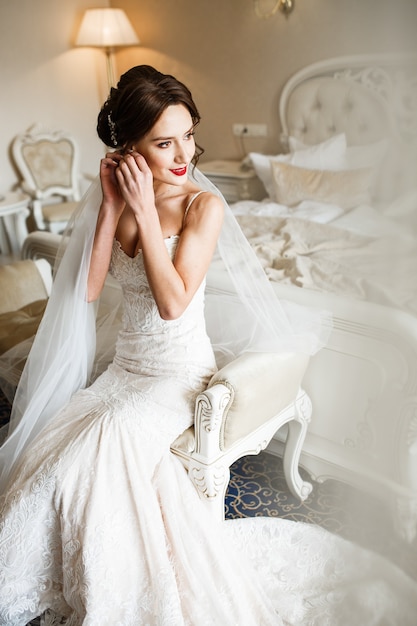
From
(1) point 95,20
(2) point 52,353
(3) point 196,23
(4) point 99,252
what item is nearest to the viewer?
(4) point 99,252

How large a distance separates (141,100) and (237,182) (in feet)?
9.67

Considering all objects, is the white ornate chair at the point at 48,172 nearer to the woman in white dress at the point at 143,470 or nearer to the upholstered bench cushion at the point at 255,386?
the woman in white dress at the point at 143,470

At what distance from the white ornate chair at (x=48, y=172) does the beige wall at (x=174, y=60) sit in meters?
0.17

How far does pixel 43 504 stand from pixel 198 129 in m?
4.13

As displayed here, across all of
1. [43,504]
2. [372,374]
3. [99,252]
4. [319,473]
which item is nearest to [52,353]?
[99,252]

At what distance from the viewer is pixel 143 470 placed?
1.28 metres

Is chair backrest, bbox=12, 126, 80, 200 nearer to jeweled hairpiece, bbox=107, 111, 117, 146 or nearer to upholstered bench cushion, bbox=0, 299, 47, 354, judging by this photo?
upholstered bench cushion, bbox=0, 299, 47, 354

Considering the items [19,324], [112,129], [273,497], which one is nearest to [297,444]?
[273,497]

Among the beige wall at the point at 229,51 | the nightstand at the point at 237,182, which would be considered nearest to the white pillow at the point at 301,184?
the nightstand at the point at 237,182

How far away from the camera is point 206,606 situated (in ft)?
4.04

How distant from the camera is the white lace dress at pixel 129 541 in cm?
121

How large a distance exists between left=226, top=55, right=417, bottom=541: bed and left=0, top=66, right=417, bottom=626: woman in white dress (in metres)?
0.35

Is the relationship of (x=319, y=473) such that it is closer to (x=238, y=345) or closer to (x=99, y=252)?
(x=238, y=345)

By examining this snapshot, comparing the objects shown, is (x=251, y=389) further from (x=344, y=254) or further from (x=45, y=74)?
(x=45, y=74)
